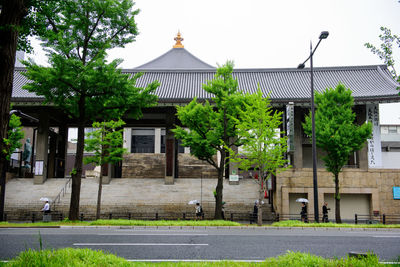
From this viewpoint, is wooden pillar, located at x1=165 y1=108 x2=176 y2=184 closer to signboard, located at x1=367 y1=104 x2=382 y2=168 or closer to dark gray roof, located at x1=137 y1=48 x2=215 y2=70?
dark gray roof, located at x1=137 y1=48 x2=215 y2=70

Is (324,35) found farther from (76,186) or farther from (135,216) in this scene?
(135,216)

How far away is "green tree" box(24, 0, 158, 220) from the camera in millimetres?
15594

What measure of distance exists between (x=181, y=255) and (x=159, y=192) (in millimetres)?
20454

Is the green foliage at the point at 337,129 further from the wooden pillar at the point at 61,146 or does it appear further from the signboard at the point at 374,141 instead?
the wooden pillar at the point at 61,146

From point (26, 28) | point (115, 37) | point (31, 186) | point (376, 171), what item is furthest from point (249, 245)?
point (31, 186)

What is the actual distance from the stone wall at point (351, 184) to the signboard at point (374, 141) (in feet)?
8.85

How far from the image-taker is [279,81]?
106 feet

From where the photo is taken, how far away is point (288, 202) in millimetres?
24172

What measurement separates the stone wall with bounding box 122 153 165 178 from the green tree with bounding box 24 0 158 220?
20222mm

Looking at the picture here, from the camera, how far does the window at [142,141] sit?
5344 cm

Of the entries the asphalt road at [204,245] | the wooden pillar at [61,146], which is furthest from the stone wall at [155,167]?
the asphalt road at [204,245]

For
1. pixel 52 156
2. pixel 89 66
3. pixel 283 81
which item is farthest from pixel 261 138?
pixel 52 156

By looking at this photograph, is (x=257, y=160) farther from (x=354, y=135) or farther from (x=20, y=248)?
(x=20, y=248)

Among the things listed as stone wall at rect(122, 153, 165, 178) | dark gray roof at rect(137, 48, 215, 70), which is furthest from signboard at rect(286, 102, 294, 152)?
dark gray roof at rect(137, 48, 215, 70)
